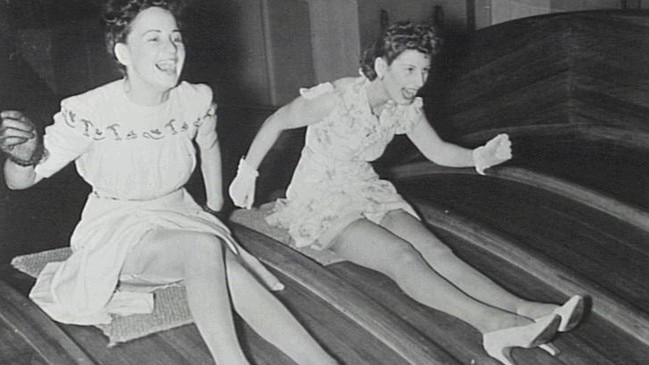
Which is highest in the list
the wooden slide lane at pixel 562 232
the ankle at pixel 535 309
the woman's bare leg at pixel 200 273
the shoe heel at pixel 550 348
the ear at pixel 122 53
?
the ear at pixel 122 53

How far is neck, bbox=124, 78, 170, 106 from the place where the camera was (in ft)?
5.09

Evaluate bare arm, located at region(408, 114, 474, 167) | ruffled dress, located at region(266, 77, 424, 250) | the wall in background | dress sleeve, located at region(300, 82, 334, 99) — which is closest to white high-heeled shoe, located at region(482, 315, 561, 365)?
ruffled dress, located at region(266, 77, 424, 250)

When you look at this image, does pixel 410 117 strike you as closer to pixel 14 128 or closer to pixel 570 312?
pixel 570 312

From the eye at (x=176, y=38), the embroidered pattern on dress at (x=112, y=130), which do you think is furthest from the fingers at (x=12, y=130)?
the eye at (x=176, y=38)

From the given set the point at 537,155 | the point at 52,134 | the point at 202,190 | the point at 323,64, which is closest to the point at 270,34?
the point at 323,64

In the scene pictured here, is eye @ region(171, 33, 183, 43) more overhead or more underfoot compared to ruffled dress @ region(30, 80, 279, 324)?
more overhead

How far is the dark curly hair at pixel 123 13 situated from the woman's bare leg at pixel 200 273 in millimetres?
392

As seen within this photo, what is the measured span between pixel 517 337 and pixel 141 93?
0.87 metres

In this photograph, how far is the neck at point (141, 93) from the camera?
5.09 ft

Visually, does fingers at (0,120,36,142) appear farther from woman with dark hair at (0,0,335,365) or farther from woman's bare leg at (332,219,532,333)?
woman's bare leg at (332,219,532,333)

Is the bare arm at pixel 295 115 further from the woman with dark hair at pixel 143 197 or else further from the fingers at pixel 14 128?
the fingers at pixel 14 128

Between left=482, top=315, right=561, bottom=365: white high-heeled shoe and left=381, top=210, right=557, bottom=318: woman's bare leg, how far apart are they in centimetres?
10

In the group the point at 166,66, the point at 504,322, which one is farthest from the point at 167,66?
the point at 504,322

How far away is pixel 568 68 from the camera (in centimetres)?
288
